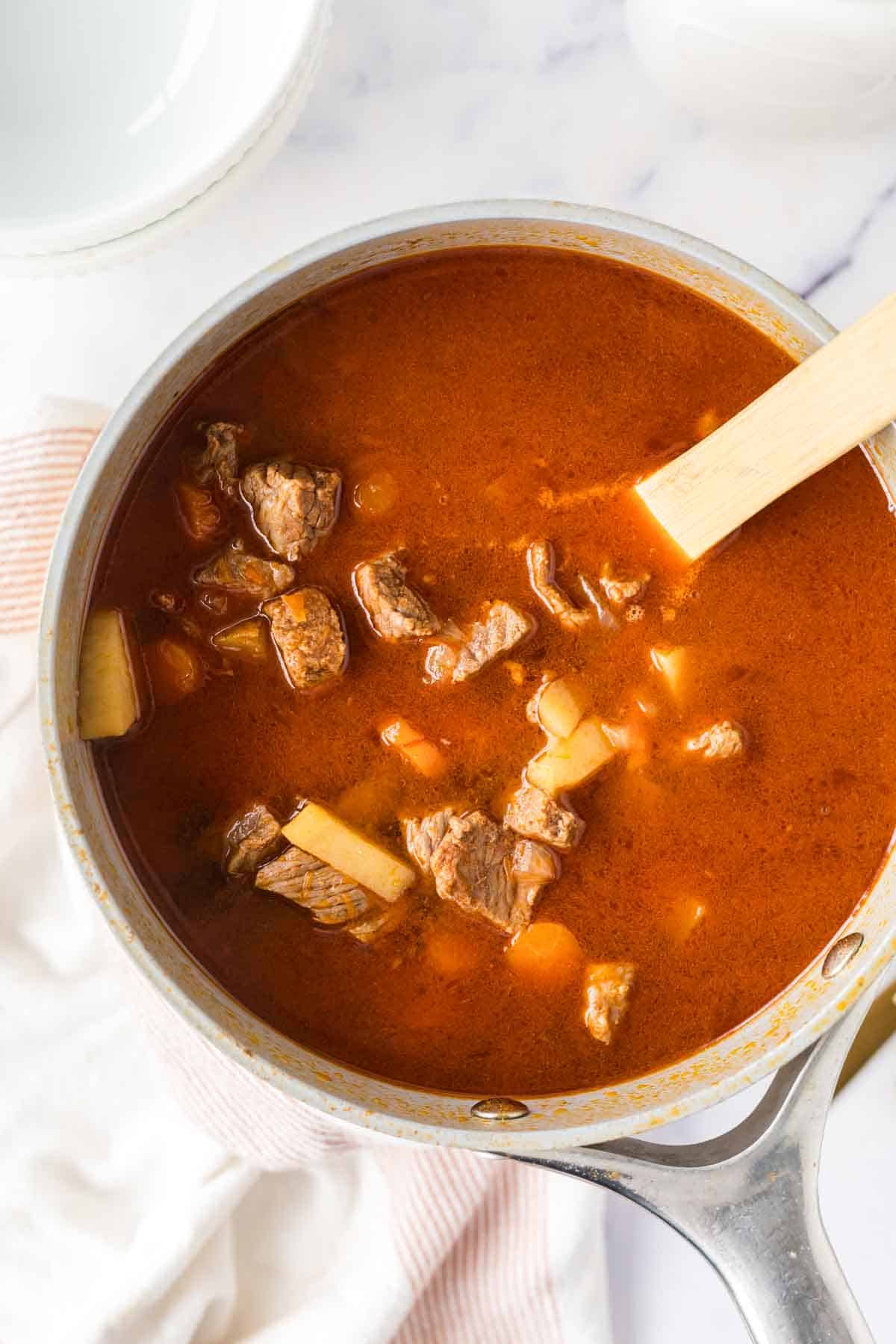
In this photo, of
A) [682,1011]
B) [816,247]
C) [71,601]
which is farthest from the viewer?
[816,247]

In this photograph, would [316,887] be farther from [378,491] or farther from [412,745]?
[378,491]

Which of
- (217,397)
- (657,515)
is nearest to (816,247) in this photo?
(657,515)

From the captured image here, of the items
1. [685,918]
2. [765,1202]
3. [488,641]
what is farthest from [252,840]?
[765,1202]

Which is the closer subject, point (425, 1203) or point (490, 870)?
point (490, 870)

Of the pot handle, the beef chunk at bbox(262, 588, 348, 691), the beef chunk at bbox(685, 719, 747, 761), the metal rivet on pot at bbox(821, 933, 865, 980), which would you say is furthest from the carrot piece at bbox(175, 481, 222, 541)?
the metal rivet on pot at bbox(821, 933, 865, 980)

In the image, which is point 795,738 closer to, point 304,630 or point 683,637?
point 683,637

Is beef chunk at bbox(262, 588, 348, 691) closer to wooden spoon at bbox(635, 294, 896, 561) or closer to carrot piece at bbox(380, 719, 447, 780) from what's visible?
carrot piece at bbox(380, 719, 447, 780)
